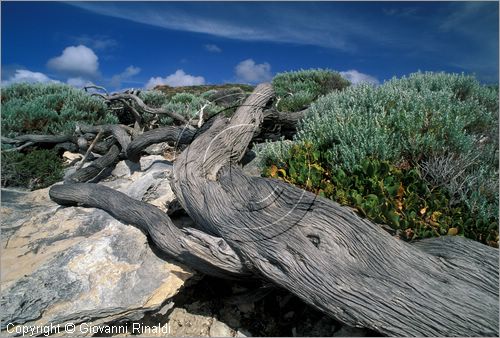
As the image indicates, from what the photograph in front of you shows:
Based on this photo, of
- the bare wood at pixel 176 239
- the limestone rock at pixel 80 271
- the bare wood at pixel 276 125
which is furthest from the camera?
the bare wood at pixel 276 125

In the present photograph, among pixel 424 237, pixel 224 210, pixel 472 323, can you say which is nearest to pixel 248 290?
pixel 224 210

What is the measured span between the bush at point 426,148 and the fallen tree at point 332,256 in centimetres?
62

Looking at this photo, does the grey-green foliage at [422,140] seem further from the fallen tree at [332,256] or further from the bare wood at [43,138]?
the bare wood at [43,138]

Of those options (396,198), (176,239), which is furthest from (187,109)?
(396,198)

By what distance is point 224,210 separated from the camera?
4262 mm

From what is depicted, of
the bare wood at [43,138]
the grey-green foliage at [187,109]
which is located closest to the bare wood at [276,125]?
the grey-green foliage at [187,109]

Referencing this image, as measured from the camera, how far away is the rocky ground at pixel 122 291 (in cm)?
374

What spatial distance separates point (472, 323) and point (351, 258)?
1032 mm

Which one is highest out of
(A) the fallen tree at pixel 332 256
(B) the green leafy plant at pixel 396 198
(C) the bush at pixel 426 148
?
(C) the bush at pixel 426 148

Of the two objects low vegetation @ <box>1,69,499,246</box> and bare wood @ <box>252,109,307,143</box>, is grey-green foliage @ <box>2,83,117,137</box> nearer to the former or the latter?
low vegetation @ <box>1,69,499,246</box>

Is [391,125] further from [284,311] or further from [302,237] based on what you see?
[284,311]

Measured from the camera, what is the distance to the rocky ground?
12.3 feet

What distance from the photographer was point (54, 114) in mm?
10703

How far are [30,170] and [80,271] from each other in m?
Answer: 4.96
